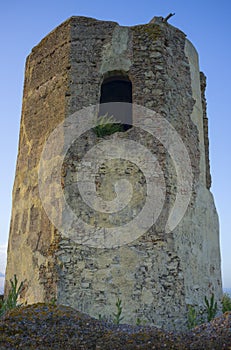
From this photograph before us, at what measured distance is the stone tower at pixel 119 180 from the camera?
7.67 m

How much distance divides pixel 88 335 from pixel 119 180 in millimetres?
4256

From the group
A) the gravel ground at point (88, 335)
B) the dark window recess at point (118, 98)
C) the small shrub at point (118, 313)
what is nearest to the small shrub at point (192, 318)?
the small shrub at point (118, 313)

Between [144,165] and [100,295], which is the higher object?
[144,165]

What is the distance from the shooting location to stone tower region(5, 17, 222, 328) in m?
7.67

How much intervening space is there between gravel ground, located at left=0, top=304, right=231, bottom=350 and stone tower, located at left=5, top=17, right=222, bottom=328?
2.90 metres

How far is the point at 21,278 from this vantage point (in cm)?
861

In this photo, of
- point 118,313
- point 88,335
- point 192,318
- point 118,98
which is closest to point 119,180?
point 118,313

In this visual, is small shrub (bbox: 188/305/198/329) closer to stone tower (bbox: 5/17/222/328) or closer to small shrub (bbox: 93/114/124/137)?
stone tower (bbox: 5/17/222/328)

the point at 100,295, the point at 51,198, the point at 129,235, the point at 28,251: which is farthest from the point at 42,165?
the point at 100,295

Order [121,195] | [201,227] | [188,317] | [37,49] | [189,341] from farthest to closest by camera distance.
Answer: [37,49] < [201,227] < [121,195] < [188,317] < [189,341]

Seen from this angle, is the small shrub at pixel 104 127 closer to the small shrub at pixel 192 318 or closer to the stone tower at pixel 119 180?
the stone tower at pixel 119 180

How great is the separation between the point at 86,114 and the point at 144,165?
150 cm

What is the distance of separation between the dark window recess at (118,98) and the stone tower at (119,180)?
10 centimetres

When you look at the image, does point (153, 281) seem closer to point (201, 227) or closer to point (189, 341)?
point (201, 227)
